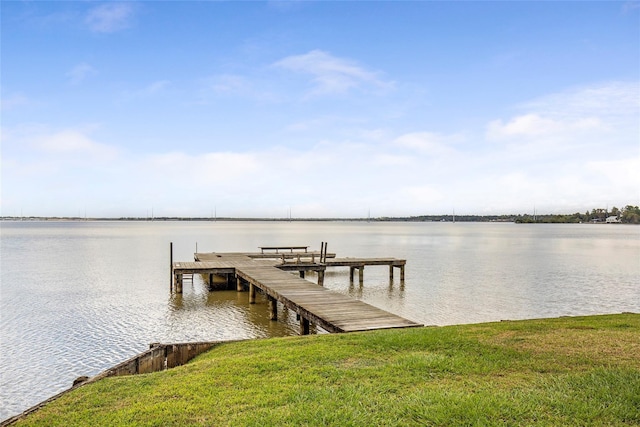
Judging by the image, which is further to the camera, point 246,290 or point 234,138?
point 234,138

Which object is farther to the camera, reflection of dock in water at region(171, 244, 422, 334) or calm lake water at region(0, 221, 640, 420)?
calm lake water at region(0, 221, 640, 420)

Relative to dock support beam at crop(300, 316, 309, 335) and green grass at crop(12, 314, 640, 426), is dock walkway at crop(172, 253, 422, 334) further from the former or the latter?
green grass at crop(12, 314, 640, 426)

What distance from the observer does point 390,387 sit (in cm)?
537

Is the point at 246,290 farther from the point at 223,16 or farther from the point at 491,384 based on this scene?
the point at 491,384

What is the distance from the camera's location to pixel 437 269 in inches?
1318

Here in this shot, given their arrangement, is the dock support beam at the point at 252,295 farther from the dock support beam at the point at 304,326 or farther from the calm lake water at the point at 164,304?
the dock support beam at the point at 304,326

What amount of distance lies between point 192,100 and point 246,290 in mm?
17609

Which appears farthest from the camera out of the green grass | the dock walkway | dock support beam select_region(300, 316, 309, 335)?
dock support beam select_region(300, 316, 309, 335)

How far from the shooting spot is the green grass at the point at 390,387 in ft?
15.1

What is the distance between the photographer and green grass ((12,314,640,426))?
460 centimetres

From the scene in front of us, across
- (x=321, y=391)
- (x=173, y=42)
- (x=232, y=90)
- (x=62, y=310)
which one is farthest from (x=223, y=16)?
(x=321, y=391)

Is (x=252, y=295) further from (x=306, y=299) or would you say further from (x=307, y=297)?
(x=306, y=299)

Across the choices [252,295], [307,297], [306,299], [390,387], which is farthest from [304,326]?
[390,387]

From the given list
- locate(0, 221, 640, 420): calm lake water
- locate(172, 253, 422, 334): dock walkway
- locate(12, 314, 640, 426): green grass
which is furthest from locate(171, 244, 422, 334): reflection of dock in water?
locate(12, 314, 640, 426): green grass
